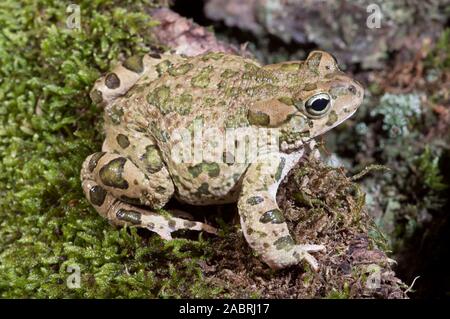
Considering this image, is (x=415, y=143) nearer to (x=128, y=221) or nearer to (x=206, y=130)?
(x=206, y=130)

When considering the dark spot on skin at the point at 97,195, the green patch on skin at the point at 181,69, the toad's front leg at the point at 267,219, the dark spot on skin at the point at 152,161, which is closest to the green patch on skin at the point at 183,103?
the green patch on skin at the point at 181,69

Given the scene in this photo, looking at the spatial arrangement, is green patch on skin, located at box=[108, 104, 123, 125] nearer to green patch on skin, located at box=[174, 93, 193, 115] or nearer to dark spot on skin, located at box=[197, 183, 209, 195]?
green patch on skin, located at box=[174, 93, 193, 115]

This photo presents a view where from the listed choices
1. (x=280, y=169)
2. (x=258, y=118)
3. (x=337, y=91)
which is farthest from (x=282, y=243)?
(x=337, y=91)

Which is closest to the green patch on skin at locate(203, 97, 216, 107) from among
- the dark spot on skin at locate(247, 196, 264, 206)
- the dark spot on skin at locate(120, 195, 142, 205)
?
the dark spot on skin at locate(247, 196, 264, 206)

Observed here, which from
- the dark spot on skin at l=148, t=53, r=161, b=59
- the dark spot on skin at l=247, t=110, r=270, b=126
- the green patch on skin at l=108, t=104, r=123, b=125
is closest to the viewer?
the dark spot on skin at l=247, t=110, r=270, b=126

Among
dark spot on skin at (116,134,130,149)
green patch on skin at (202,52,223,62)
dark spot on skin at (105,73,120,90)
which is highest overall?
green patch on skin at (202,52,223,62)

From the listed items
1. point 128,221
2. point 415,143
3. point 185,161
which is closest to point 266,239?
point 185,161

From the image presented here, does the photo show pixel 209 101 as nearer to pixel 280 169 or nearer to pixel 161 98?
pixel 161 98
